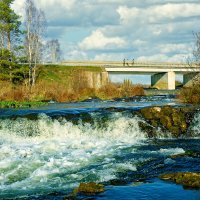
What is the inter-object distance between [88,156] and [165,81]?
77.4 m

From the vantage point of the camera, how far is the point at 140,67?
305ft

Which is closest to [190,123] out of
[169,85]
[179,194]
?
[179,194]

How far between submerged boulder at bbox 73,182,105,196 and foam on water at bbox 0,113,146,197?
3.01 ft

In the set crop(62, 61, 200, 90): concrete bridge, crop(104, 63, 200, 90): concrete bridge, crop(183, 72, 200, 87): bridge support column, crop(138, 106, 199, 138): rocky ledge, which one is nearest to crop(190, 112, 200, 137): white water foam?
crop(138, 106, 199, 138): rocky ledge

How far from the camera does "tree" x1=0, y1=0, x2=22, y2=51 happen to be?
195ft

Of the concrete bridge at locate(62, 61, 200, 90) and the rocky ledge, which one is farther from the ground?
the concrete bridge at locate(62, 61, 200, 90)

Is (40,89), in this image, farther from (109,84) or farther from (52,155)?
(52,155)

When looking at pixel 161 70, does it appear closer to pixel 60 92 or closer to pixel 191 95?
pixel 60 92

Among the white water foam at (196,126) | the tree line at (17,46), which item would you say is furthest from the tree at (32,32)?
the white water foam at (196,126)

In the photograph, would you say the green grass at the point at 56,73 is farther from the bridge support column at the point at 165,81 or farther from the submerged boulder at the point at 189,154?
the submerged boulder at the point at 189,154

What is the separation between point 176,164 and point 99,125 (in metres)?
10.5

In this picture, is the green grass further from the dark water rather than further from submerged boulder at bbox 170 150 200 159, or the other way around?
submerged boulder at bbox 170 150 200 159

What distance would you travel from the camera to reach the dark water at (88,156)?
13.9 meters

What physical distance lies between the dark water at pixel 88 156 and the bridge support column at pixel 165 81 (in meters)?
63.8
